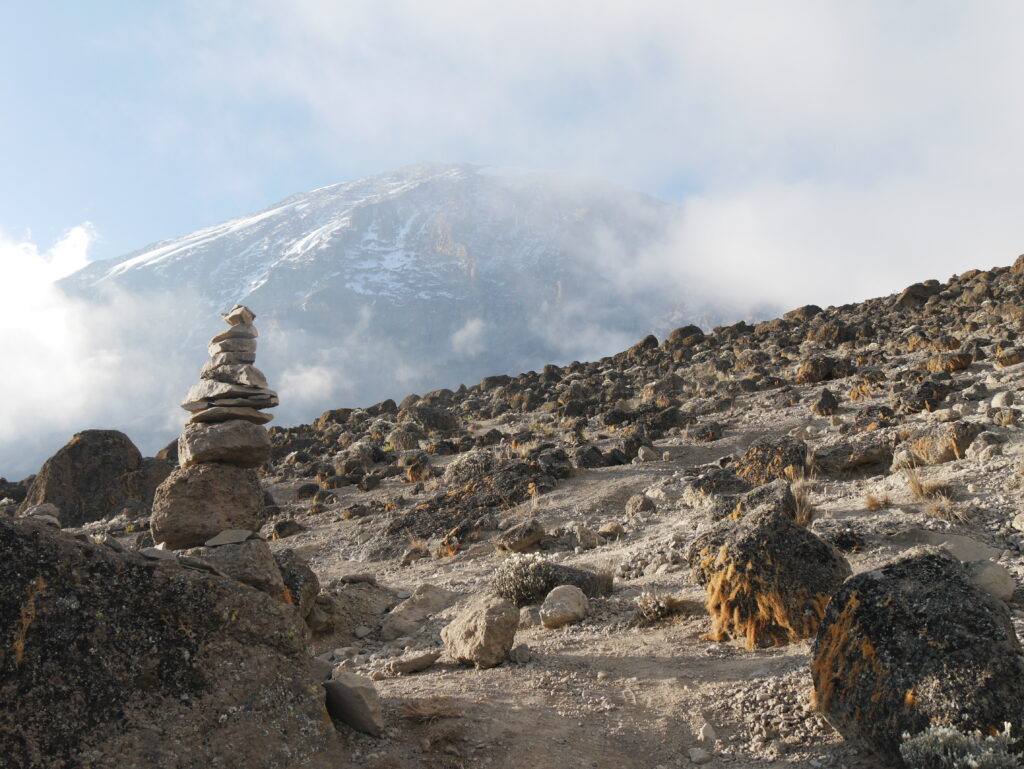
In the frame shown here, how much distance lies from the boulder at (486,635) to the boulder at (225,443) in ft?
11.6

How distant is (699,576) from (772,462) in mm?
4712

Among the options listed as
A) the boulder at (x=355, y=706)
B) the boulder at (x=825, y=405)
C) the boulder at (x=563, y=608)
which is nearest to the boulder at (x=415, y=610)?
the boulder at (x=563, y=608)

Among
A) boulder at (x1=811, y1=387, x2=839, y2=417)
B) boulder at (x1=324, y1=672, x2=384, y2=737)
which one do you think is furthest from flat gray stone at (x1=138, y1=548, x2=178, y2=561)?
boulder at (x1=811, y1=387, x2=839, y2=417)

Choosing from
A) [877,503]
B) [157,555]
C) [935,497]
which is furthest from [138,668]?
[935,497]

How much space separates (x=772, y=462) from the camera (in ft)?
35.4

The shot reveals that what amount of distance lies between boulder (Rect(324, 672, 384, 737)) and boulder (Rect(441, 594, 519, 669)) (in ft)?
5.49

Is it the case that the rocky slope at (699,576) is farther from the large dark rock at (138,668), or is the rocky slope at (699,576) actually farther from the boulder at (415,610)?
the large dark rock at (138,668)

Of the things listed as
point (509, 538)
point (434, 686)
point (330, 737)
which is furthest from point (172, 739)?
point (509, 538)

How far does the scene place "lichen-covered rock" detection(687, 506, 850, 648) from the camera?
552cm

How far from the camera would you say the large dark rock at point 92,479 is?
2158 centimetres

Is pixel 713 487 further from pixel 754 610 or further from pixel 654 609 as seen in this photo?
pixel 754 610

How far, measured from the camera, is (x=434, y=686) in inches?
218

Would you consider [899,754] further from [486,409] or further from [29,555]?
[486,409]

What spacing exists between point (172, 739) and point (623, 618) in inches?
179
